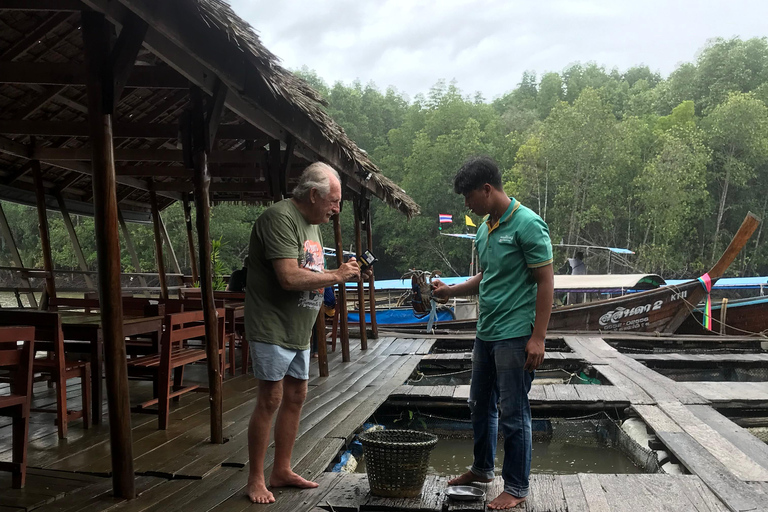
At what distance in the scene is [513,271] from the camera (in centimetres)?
285

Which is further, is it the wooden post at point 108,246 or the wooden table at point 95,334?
the wooden table at point 95,334

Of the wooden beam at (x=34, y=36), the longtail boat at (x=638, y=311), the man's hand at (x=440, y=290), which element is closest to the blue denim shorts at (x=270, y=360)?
the man's hand at (x=440, y=290)

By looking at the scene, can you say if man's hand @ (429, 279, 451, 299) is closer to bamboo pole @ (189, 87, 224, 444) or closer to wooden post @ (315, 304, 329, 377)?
bamboo pole @ (189, 87, 224, 444)

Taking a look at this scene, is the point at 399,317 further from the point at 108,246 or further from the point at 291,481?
the point at 108,246

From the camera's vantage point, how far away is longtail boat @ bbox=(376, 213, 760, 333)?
12.1 metres

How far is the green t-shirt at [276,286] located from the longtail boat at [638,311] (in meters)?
9.58

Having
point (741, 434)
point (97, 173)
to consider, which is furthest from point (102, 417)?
point (741, 434)

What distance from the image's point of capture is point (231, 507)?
277 cm

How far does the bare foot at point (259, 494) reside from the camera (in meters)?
2.83

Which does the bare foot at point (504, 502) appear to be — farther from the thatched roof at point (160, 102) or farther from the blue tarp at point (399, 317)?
the blue tarp at point (399, 317)

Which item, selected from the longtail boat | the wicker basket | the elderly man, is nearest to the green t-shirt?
the elderly man

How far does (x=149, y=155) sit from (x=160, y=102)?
31.5 inches

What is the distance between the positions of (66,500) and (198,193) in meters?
1.86

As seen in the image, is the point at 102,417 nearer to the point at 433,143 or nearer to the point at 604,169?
the point at 604,169
